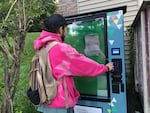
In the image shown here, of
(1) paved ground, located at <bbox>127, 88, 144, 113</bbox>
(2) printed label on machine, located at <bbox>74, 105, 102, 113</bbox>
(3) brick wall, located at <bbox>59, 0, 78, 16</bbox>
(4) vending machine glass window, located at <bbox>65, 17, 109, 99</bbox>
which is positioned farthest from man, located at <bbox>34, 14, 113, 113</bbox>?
(3) brick wall, located at <bbox>59, 0, 78, 16</bbox>

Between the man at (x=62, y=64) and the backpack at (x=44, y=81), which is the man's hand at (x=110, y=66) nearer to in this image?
the man at (x=62, y=64)

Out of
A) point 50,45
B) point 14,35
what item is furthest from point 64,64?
point 14,35

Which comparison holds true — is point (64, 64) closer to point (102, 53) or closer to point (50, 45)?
point (50, 45)

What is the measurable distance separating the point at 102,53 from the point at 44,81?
88cm

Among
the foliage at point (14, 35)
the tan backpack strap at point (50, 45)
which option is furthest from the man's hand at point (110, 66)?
the foliage at point (14, 35)

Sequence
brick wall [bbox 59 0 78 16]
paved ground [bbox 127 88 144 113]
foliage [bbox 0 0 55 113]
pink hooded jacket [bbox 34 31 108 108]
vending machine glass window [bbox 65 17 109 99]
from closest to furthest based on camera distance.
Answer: pink hooded jacket [bbox 34 31 108 108], vending machine glass window [bbox 65 17 109 99], foliage [bbox 0 0 55 113], paved ground [bbox 127 88 144 113], brick wall [bbox 59 0 78 16]

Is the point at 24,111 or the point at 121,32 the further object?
the point at 24,111

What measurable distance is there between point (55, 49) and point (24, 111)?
2.52 metres

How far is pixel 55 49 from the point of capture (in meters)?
3.17

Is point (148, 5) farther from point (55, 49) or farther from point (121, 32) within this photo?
point (55, 49)

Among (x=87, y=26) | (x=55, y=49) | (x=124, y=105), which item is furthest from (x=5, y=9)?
(x=124, y=105)

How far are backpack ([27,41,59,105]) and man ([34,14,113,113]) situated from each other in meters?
0.05

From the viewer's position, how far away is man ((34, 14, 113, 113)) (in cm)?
317

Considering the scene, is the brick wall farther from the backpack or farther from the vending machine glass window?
the backpack
